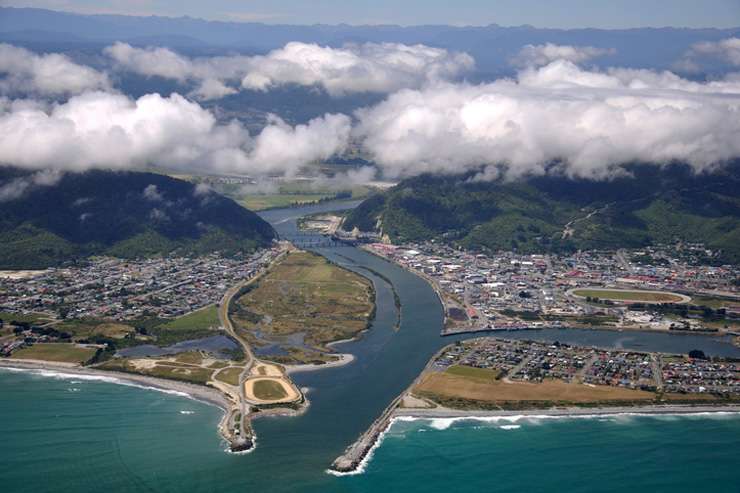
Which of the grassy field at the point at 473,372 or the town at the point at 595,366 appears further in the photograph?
the grassy field at the point at 473,372

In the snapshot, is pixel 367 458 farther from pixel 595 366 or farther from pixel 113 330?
pixel 113 330

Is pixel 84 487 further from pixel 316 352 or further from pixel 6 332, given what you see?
pixel 6 332

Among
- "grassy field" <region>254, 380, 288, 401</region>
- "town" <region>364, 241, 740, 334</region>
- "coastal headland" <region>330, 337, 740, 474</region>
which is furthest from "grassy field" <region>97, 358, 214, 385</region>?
"town" <region>364, 241, 740, 334</region>

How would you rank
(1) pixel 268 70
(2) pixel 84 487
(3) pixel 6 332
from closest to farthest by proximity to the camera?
(2) pixel 84 487 → (3) pixel 6 332 → (1) pixel 268 70

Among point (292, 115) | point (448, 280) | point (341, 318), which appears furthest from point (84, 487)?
point (292, 115)

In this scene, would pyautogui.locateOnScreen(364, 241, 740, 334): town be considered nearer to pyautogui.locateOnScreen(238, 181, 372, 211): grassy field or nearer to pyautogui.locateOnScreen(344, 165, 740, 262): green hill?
pyautogui.locateOnScreen(344, 165, 740, 262): green hill

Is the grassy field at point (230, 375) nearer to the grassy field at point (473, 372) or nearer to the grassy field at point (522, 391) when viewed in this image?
the grassy field at point (522, 391)

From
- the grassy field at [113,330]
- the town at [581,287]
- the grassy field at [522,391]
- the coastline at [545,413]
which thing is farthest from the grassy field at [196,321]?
the coastline at [545,413]

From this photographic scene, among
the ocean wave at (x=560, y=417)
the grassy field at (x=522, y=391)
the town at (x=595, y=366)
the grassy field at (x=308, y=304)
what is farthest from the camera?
the grassy field at (x=308, y=304)
